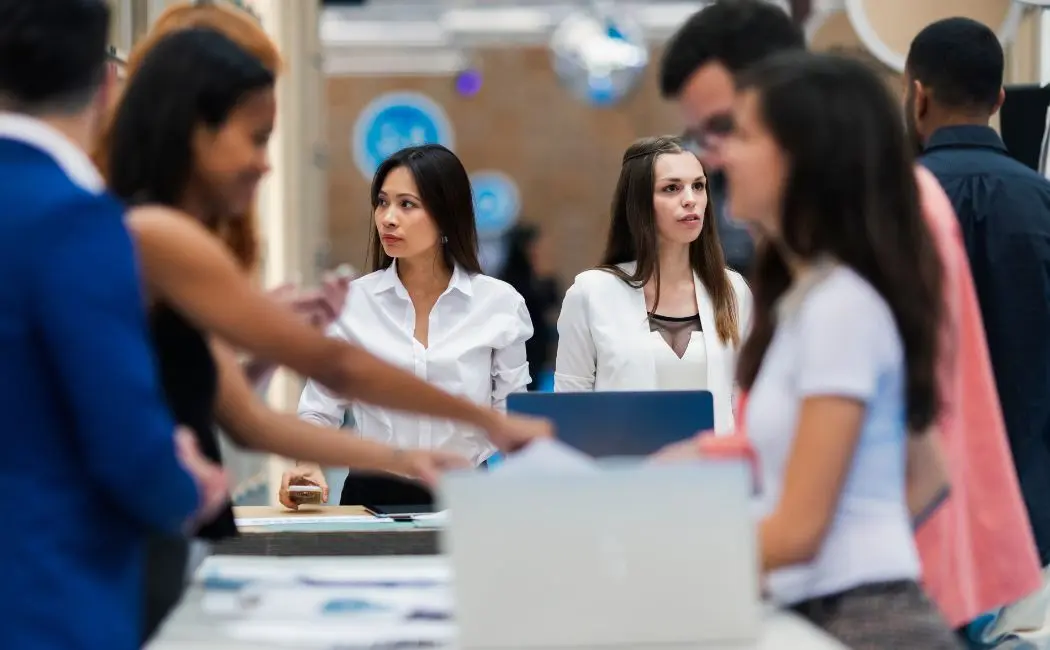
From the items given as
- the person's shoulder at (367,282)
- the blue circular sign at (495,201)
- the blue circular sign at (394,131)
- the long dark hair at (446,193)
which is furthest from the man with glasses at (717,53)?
the blue circular sign at (495,201)

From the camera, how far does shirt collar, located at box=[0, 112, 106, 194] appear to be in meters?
1.49

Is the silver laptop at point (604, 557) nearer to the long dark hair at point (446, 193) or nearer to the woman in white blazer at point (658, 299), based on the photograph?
the woman in white blazer at point (658, 299)

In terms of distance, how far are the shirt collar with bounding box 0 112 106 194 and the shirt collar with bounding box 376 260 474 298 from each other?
2.37 m

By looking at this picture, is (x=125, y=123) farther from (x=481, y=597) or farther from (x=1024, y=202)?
(x=1024, y=202)

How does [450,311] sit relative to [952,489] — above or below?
above

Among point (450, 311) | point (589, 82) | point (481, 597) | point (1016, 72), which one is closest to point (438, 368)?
point (450, 311)

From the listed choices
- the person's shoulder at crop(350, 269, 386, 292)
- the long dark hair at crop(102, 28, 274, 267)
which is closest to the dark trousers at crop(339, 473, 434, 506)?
the person's shoulder at crop(350, 269, 386, 292)

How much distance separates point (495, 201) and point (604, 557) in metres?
17.0

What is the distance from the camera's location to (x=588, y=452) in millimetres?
2447

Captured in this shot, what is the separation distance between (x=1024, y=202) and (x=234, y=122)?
208cm

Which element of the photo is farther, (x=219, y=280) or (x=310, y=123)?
(x=310, y=123)

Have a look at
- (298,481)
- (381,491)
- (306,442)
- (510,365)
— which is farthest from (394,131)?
(306,442)

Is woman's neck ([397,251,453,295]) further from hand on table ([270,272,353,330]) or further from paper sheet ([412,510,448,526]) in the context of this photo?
hand on table ([270,272,353,330])

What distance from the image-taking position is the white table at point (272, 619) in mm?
1585
